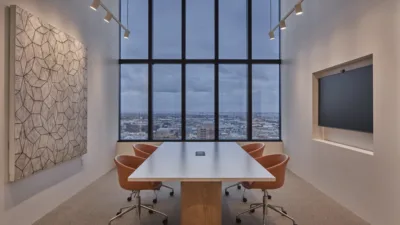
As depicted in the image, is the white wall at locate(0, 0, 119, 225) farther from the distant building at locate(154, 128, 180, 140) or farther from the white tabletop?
the white tabletop

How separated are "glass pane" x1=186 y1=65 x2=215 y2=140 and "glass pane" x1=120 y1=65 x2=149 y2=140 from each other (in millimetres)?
1025

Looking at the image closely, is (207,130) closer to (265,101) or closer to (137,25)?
(265,101)

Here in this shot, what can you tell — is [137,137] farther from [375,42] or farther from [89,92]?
[375,42]

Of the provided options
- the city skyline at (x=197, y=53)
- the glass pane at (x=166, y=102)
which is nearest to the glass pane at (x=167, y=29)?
the city skyline at (x=197, y=53)

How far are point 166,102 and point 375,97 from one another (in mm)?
4718

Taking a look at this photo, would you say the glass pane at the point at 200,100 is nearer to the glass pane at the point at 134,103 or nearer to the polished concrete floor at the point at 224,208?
the glass pane at the point at 134,103

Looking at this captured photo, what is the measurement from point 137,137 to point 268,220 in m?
4.36

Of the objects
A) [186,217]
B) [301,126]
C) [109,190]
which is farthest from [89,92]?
[301,126]

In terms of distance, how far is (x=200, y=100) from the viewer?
7203 mm

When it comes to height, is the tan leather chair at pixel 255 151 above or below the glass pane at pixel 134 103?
below

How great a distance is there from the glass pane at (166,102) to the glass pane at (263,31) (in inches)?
76.5

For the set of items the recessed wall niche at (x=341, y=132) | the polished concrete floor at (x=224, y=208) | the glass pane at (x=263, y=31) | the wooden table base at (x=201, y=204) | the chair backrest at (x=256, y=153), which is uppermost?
the glass pane at (x=263, y=31)

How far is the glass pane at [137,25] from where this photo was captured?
280 inches

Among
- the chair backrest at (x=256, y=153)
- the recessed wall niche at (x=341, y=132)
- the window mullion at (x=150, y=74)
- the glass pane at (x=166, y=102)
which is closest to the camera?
the recessed wall niche at (x=341, y=132)
